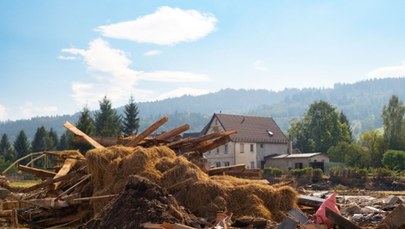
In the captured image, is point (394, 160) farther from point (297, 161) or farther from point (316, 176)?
point (297, 161)

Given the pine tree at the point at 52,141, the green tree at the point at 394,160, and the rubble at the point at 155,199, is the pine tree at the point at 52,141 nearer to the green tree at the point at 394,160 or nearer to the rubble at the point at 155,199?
the green tree at the point at 394,160

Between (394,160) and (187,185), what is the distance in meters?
42.9

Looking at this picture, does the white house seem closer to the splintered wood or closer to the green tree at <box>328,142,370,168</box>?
the green tree at <box>328,142,370,168</box>

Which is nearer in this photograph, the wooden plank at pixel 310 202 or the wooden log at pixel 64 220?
the wooden log at pixel 64 220

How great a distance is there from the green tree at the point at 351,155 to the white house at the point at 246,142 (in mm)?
6836

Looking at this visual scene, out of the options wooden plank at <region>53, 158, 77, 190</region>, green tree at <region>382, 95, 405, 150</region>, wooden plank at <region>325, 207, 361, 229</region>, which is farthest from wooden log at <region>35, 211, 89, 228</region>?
green tree at <region>382, 95, 405, 150</region>

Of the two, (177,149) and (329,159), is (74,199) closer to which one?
(177,149)

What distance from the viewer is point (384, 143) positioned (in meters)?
63.4

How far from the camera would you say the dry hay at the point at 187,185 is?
1290cm

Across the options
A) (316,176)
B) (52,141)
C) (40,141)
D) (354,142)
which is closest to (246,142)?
(316,176)

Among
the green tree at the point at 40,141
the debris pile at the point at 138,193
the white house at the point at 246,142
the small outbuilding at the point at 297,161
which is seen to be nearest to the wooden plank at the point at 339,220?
the debris pile at the point at 138,193

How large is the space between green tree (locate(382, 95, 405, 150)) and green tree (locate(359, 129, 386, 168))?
144cm

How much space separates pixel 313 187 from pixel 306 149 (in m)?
49.0

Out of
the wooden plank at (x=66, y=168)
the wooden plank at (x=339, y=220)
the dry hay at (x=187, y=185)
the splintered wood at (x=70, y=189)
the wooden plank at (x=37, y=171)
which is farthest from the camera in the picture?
the wooden plank at (x=37, y=171)
